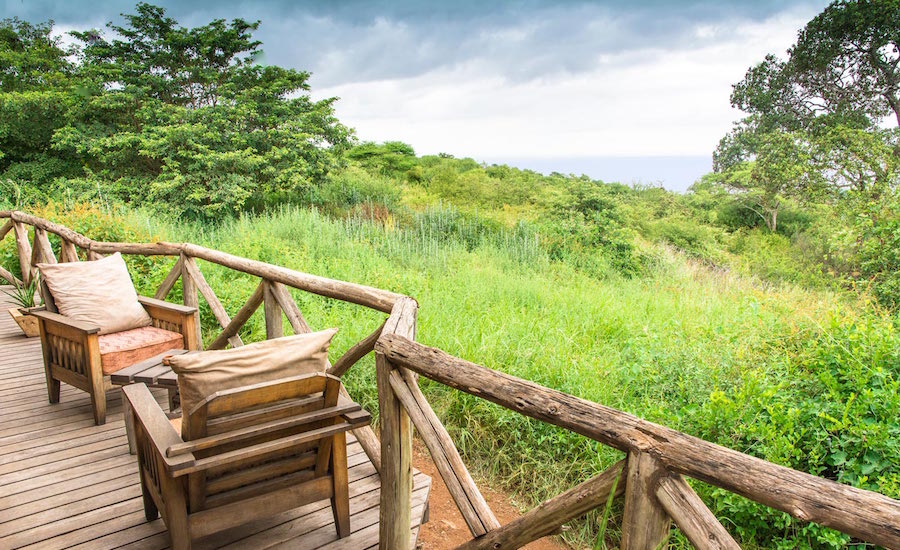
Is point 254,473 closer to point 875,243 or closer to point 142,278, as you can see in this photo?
point 142,278

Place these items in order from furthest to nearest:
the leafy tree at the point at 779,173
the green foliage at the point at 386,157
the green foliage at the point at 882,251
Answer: the green foliage at the point at 386,157
the leafy tree at the point at 779,173
the green foliage at the point at 882,251

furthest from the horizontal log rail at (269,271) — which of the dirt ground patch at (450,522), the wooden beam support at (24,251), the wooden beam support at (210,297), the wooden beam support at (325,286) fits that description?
the dirt ground patch at (450,522)

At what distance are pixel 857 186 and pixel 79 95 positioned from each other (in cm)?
1990

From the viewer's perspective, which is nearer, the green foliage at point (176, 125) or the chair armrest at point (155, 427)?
the chair armrest at point (155, 427)

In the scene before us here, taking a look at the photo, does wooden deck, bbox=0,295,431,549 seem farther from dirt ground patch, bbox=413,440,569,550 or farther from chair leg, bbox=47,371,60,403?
dirt ground patch, bbox=413,440,569,550

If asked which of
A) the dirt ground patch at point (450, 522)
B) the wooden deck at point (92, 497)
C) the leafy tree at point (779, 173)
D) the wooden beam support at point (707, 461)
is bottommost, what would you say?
the dirt ground patch at point (450, 522)

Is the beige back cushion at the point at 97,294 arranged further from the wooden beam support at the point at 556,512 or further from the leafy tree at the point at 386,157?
the leafy tree at the point at 386,157

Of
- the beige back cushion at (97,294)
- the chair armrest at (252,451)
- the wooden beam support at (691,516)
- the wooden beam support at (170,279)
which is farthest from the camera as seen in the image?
the wooden beam support at (170,279)

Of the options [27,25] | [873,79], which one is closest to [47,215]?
[27,25]

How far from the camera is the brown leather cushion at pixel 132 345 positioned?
→ 3348 mm

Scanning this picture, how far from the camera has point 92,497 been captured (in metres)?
2.52

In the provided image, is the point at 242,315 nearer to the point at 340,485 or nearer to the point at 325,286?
the point at 325,286

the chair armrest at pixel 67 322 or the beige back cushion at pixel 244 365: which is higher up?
the beige back cushion at pixel 244 365

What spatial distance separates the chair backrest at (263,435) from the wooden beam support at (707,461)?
530 millimetres
